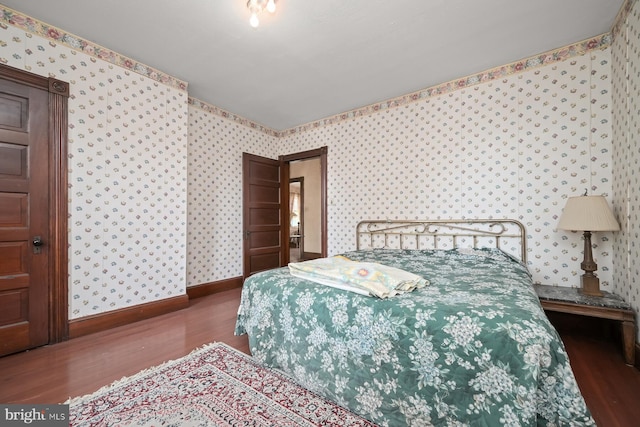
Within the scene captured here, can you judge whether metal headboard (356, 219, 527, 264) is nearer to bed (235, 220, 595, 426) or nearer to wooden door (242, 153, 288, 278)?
bed (235, 220, 595, 426)

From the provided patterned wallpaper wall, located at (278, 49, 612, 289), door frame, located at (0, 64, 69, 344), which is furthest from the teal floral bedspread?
door frame, located at (0, 64, 69, 344)

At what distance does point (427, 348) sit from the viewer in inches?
46.8

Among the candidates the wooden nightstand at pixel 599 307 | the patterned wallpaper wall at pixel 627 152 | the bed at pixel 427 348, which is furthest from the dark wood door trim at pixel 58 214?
the patterned wallpaper wall at pixel 627 152

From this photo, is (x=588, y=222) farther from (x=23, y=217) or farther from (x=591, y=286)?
(x=23, y=217)

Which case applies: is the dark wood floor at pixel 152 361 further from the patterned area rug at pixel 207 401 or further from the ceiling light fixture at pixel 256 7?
the ceiling light fixture at pixel 256 7

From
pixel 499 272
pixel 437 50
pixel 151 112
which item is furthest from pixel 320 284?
pixel 151 112

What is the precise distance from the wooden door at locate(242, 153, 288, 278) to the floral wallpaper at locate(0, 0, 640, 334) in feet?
2.30

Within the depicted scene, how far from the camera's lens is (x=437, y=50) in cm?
262

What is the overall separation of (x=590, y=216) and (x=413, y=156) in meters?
1.85

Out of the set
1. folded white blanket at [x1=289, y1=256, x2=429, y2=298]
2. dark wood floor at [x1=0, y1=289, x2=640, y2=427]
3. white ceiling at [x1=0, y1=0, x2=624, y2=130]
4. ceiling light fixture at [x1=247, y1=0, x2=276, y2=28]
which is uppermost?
white ceiling at [x1=0, y1=0, x2=624, y2=130]

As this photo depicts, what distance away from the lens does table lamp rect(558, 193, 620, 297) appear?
2.11m

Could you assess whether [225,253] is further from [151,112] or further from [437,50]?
[437,50]

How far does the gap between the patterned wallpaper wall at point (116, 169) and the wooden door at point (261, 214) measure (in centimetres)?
119

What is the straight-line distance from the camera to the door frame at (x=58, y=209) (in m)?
2.31
